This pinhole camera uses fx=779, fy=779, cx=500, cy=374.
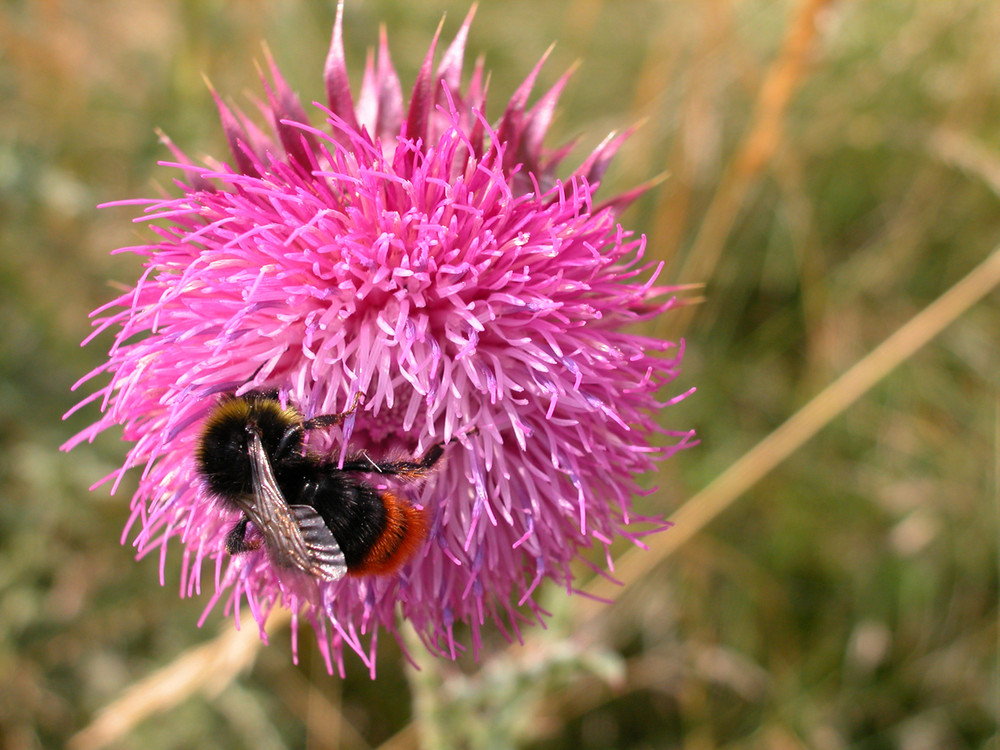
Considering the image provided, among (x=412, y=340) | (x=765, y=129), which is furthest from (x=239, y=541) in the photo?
(x=765, y=129)

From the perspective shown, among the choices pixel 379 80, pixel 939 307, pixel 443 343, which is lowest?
pixel 443 343

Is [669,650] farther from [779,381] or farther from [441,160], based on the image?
[441,160]

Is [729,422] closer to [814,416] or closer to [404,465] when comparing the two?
[814,416]

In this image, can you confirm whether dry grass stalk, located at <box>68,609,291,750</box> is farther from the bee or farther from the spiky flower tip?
the bee

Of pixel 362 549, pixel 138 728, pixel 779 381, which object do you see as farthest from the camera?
pixel 779 381

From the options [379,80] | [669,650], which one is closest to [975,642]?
[669,650]

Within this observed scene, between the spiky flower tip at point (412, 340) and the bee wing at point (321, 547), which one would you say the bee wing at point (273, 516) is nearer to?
the bee wing at point (321, 547)

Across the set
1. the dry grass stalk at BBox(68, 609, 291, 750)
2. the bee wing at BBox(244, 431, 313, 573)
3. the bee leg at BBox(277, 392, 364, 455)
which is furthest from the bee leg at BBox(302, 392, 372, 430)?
the dry grass stalk at BBox(68, 609, 291, 750)
